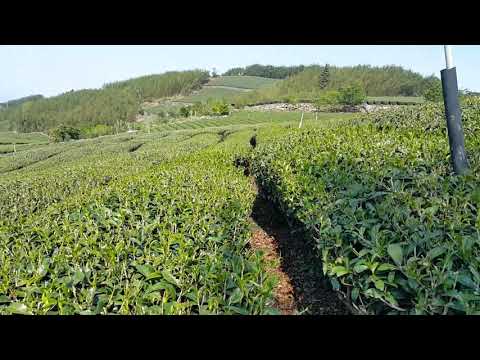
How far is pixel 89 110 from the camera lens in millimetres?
97812

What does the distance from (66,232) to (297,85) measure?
9416 centimetres

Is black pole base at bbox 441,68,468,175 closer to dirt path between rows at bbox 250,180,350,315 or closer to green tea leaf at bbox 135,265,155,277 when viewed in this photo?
dirt path between rows at bbox 250,180,350,315

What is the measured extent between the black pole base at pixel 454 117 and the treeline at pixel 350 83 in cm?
7712

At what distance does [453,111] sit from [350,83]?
88.5 meters

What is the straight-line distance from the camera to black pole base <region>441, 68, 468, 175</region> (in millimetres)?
2365

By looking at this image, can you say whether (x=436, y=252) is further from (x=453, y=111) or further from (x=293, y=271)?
(x=293, y=271)

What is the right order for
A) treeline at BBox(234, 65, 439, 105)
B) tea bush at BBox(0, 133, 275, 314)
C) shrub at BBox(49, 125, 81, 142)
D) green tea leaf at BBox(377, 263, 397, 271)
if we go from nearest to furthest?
tea bush at BBox(0, 133, 275, 314)
green tea leaf at BBox(377, 263, 397, 271)
shrub at BBox(49, 125, 81, 142)
treeline at BBox(234, 65, 439, 105)

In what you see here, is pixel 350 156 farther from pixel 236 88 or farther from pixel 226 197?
pixel 236 88

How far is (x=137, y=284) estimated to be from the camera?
181 cm

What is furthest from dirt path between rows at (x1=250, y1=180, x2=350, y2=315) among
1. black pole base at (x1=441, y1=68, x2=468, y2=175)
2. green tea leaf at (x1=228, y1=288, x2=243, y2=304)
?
black pole base at (x1=441, y1=68, x2=468, y2=175)

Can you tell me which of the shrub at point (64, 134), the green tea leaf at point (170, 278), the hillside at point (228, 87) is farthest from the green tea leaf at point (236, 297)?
the hillside at point (228, 87)

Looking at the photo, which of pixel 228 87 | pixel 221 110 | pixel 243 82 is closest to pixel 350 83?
pixel 221 110
